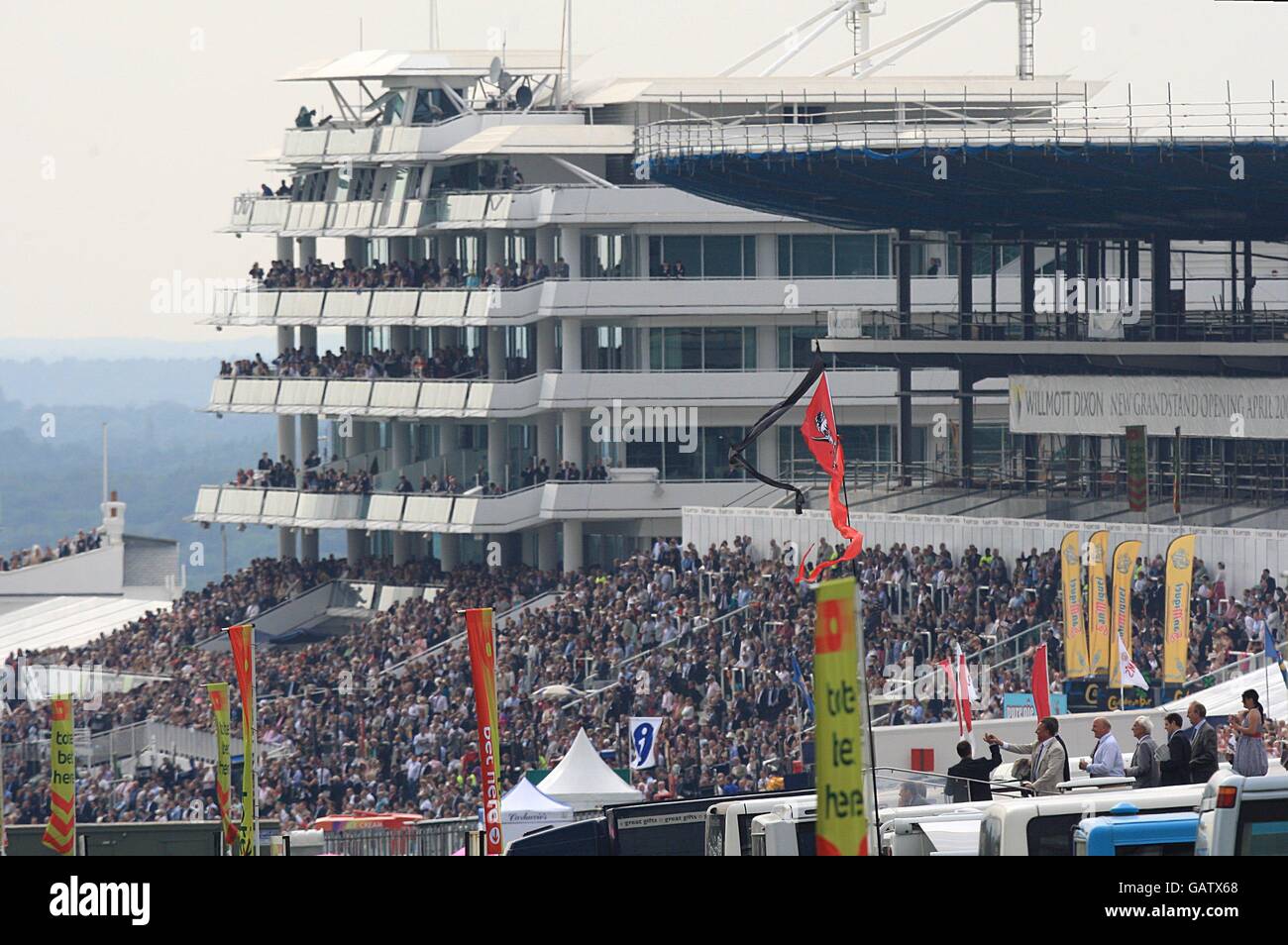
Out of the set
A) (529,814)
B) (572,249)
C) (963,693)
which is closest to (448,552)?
(572,249)

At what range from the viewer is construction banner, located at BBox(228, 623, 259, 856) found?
86.3 ft

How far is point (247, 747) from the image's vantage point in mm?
28312

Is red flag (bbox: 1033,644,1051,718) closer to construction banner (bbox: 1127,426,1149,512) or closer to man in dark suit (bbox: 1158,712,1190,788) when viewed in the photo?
man in dark suit (bbox: 1158,712,1190,788)

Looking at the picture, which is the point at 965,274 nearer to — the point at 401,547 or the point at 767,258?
the point at 767,258

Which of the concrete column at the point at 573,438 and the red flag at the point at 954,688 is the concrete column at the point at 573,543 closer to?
the concrete column at the point at 573,438

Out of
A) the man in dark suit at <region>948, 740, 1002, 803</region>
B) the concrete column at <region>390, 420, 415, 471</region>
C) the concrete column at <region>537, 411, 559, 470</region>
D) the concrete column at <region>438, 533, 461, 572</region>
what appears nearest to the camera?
the man in dark suit at <region>948, 740, 1002, 803</region>

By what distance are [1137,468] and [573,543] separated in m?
27.3

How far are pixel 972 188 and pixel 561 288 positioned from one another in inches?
702

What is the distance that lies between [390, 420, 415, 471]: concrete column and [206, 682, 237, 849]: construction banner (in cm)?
4941

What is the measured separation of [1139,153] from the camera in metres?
59.0

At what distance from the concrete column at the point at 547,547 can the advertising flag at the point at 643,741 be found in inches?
1531

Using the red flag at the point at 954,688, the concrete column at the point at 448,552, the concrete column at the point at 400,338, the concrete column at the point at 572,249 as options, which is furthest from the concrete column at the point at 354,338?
the red flag at the point at 954,688

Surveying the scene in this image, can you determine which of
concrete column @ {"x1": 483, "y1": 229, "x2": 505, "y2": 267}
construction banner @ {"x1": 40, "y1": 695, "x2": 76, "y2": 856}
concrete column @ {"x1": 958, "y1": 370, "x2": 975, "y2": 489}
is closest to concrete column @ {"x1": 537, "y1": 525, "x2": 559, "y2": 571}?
concrete column @ {"x1": 483, "y1": 229, "x2": 505, "y2": 267}
